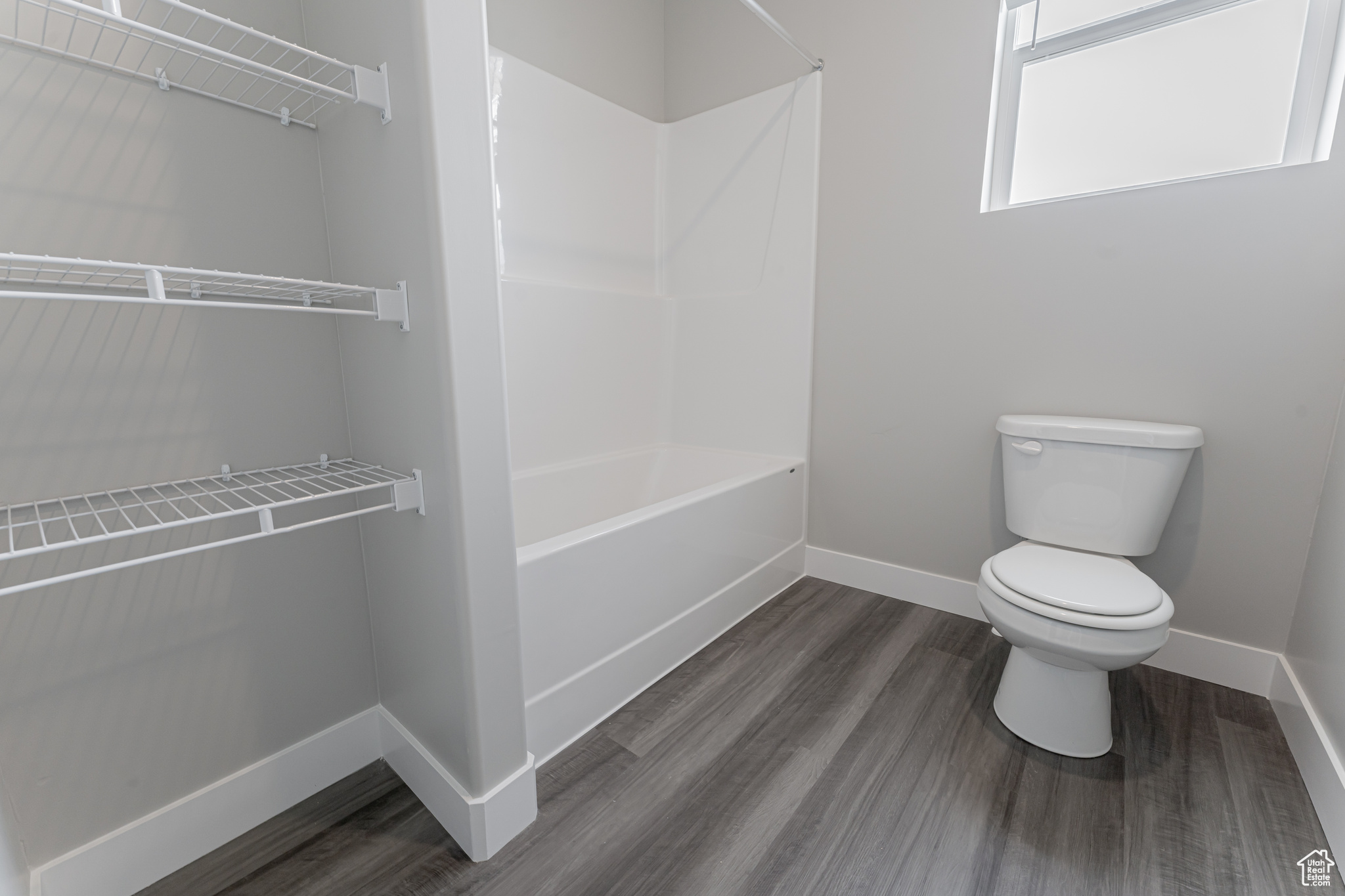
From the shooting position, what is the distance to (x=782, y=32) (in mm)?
1961

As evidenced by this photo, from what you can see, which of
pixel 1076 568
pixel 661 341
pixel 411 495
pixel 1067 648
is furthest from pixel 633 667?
pixel 661 341

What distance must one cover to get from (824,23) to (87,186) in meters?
2.27

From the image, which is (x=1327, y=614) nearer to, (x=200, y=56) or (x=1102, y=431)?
(x=1102, y=431)

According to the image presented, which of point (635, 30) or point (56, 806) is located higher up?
point (635, 30)

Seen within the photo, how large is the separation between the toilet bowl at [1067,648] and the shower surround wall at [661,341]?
0.85 m

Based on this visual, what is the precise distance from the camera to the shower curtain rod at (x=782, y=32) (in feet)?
5.79

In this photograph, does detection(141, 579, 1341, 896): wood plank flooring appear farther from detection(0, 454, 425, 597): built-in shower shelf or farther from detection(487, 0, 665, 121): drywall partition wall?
detection(487, 0, 665, 121): drywall partition wall

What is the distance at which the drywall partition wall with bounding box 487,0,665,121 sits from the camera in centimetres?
207

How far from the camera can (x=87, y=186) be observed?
3.12 ft

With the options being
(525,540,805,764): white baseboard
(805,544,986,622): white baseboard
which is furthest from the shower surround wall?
(805,544,986,622): white baseboard

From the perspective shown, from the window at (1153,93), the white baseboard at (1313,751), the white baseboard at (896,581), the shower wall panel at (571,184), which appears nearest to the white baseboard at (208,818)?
the shower wall panel at (571,184)

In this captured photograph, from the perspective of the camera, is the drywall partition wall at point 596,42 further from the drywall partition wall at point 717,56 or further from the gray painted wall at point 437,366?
the gray painted wall at point 437,366

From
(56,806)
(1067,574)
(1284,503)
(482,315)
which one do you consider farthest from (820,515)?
(56,806)

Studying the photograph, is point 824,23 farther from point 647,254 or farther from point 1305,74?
point 1305,74
